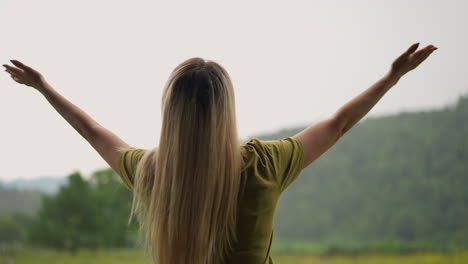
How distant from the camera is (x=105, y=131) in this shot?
3.22 ft

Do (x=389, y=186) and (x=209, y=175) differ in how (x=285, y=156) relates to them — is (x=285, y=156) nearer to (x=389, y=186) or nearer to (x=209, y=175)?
(x=209, y=175)

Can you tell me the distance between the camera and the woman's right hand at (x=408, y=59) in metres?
0.94

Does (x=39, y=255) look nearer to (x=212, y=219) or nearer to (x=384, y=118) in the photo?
(x=212, y=219)

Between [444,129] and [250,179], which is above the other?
[444,129]

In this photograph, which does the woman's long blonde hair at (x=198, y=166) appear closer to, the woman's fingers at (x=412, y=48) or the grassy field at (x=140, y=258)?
the woman's fingers at (x=412, y=48)

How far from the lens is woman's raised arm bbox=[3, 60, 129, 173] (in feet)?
3.18

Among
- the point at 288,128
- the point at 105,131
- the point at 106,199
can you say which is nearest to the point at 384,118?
the point at 288,128

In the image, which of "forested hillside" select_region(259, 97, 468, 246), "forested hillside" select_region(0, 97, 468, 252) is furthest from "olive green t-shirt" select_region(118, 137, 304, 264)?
"forested hillside" select_region(259, 97, 468, 246)

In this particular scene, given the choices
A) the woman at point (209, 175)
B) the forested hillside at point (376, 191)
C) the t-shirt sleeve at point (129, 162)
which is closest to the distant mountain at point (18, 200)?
the forested hillside at point (376, 191)

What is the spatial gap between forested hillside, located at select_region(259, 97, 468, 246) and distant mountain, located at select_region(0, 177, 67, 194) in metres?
4.67

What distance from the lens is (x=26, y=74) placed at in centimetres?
108

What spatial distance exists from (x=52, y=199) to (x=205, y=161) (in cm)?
672

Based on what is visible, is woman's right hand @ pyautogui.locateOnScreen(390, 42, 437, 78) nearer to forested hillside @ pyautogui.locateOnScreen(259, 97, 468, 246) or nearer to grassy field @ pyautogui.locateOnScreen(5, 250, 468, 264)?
grassy field @ pyautogui.locateOnScreen(5, 250, 468, 264)

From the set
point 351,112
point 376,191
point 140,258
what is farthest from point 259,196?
point 376,191
